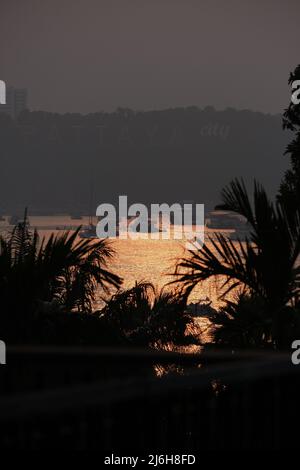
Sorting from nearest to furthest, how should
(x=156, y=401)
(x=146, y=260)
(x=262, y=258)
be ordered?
(x=156, y=401) → (x=262, y=258) → (x=146, y=260)

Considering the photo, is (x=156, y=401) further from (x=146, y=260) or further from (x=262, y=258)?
(x=146, y=260)

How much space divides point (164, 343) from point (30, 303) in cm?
435

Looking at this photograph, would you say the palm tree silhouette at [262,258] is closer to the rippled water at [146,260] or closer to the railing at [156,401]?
the railing at [156,401]

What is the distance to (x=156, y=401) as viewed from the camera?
554 centimetres

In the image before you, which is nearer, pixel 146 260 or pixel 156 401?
pixel 156 401

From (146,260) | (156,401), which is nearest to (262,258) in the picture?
(156,401)

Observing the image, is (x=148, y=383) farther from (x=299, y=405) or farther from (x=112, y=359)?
(x=299, y=405)

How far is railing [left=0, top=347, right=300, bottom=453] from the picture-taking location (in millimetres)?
5102

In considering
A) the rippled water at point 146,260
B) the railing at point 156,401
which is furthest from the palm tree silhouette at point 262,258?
the rippled water at point 146,260

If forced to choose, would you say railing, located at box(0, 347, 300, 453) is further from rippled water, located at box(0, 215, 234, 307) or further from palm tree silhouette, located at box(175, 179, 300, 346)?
rippled water, located at box(0, 215, 234, 307)

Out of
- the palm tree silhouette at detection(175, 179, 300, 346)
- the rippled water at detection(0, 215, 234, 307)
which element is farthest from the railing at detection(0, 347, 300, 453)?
the rippled water at detection(0, 215, 234, 307)

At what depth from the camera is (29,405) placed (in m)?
4.17
